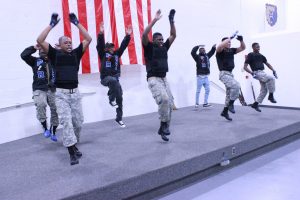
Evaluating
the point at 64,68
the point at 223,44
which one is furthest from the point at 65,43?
the point at 223,44

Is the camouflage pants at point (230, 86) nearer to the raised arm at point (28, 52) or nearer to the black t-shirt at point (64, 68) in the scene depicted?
the black t-shirt at point (64, 68)

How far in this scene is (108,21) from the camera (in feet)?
16.5

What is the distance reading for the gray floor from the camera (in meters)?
2.72

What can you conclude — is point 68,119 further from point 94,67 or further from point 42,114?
point 94,67

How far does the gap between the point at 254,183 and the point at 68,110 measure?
2.04 metres

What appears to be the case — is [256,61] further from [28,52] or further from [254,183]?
[28,52]

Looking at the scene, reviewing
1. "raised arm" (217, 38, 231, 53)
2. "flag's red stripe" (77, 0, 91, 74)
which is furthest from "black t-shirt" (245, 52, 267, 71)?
"flag's red stripe" (77, 0, 91, 74)

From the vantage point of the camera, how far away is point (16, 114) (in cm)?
436

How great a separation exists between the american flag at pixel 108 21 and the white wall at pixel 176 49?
249 millimetres

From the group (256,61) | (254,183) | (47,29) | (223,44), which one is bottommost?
(254,183)

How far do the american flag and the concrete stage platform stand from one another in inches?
46.2

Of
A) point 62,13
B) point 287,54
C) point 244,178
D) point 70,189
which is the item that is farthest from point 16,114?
point 287,54

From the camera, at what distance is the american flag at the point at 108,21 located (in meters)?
A: 4.74

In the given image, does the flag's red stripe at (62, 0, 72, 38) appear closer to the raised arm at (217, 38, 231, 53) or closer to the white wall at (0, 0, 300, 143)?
the white wall at (0, 0, 300, 143)
